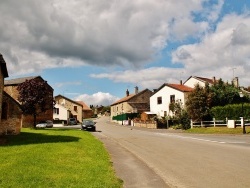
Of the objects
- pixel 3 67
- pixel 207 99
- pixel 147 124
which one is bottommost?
pixel 147 124

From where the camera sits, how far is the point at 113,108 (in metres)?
110

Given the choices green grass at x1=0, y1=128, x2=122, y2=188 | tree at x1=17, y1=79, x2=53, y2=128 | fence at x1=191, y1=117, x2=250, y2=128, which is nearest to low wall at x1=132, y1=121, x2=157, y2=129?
fence at x1=191, y1=117, x2=250, y2=128

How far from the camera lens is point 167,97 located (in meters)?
66.9

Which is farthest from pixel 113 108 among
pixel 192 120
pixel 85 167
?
pixel 85 167

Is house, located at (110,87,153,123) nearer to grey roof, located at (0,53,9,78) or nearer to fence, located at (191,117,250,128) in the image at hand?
fence, located at (191,117,250,128)

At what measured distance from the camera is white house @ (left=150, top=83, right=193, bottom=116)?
62375 millimetres

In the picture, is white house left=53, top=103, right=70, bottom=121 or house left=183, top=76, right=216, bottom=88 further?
white house left=53, top=103, right=70, bottom=121

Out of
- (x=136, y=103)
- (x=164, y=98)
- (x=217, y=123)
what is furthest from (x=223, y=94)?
(x=136, y=103)

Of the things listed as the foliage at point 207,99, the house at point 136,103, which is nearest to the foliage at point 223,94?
the foliage at point 207,99

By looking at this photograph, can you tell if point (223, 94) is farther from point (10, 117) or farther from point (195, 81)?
point (10, 117)

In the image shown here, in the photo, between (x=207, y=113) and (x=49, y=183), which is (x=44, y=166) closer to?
(x=49, y=183)

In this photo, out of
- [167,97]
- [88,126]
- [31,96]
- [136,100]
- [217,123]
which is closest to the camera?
[217,123]

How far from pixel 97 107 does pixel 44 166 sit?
596ft

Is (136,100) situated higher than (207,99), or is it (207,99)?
(136,100)
